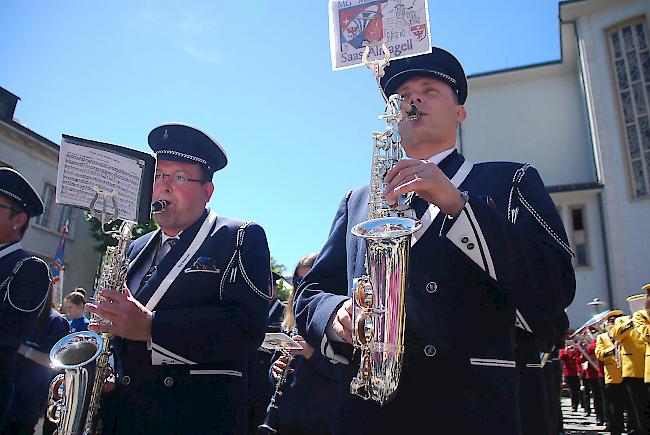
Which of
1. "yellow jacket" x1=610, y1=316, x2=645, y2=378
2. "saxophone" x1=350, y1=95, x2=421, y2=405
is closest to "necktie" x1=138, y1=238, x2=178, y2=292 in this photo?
Result: "saxophone" x1=350, y1=95, x2=421, y2=405

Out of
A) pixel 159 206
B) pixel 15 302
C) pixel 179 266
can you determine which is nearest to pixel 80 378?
pixel 179 266

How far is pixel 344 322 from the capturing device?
1.90 m

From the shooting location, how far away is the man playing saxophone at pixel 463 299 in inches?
69.8

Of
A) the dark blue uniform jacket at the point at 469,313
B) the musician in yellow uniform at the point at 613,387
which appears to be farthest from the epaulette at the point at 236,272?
the musician in yellow uniform at the point at 613,387

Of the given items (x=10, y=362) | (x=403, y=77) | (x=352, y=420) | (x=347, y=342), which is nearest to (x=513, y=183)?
(x=403, y=77)

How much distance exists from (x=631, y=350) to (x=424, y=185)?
922cm

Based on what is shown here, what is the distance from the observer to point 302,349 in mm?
4207

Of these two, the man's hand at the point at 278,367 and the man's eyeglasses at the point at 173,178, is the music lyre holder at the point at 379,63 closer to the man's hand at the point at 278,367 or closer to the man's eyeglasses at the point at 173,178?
the man's eyeglasses at the point at 173,178

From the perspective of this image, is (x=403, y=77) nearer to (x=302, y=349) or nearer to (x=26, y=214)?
(x=302, y=349)

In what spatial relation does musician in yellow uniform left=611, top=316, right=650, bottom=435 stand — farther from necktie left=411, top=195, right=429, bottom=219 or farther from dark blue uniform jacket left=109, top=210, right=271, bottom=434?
necktie left=411, top=195, right=429, bottom=219

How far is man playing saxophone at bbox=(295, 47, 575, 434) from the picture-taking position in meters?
1.77

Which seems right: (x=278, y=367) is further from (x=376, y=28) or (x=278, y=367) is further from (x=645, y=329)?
(x=645, y=329)

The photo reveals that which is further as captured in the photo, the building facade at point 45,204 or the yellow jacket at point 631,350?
the building facade at point 45,204

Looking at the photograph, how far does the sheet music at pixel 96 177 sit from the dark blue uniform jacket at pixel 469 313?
1.46 meters
